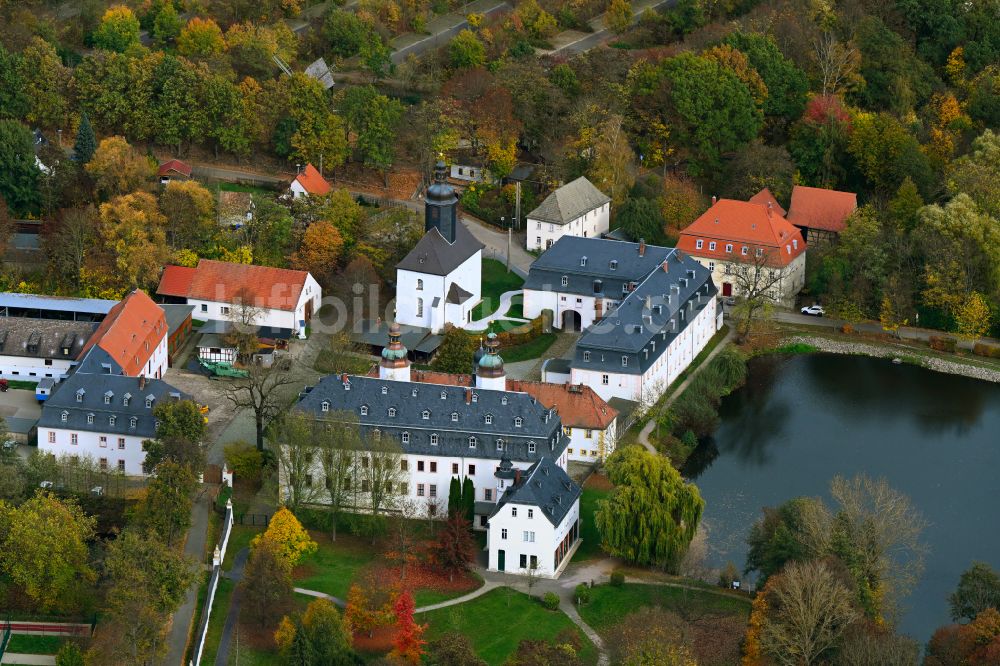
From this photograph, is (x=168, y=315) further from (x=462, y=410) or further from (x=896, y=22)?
(x=896, y=22)

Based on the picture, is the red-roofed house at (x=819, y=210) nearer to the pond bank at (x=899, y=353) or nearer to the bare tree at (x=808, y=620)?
the pond bank at (x=899, y=353)

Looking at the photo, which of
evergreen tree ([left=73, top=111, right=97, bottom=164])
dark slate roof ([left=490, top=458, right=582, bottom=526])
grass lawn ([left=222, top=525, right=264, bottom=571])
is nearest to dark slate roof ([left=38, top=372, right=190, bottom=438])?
grass lawn ([left=222, top=525, right=264, bottom=571])

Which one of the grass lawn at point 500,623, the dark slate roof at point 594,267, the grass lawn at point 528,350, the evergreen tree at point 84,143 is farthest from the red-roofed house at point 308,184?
the grass lawn at point 500,623

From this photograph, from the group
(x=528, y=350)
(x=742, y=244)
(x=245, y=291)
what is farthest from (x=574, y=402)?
(x=742, y=244)

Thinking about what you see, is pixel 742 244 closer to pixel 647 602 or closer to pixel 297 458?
pixel 647 602

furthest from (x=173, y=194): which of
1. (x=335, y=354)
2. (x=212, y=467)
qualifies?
(x=212, y=467)

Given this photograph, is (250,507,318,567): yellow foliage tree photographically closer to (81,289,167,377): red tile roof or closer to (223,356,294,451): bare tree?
(223,356,294,451): bare tree
